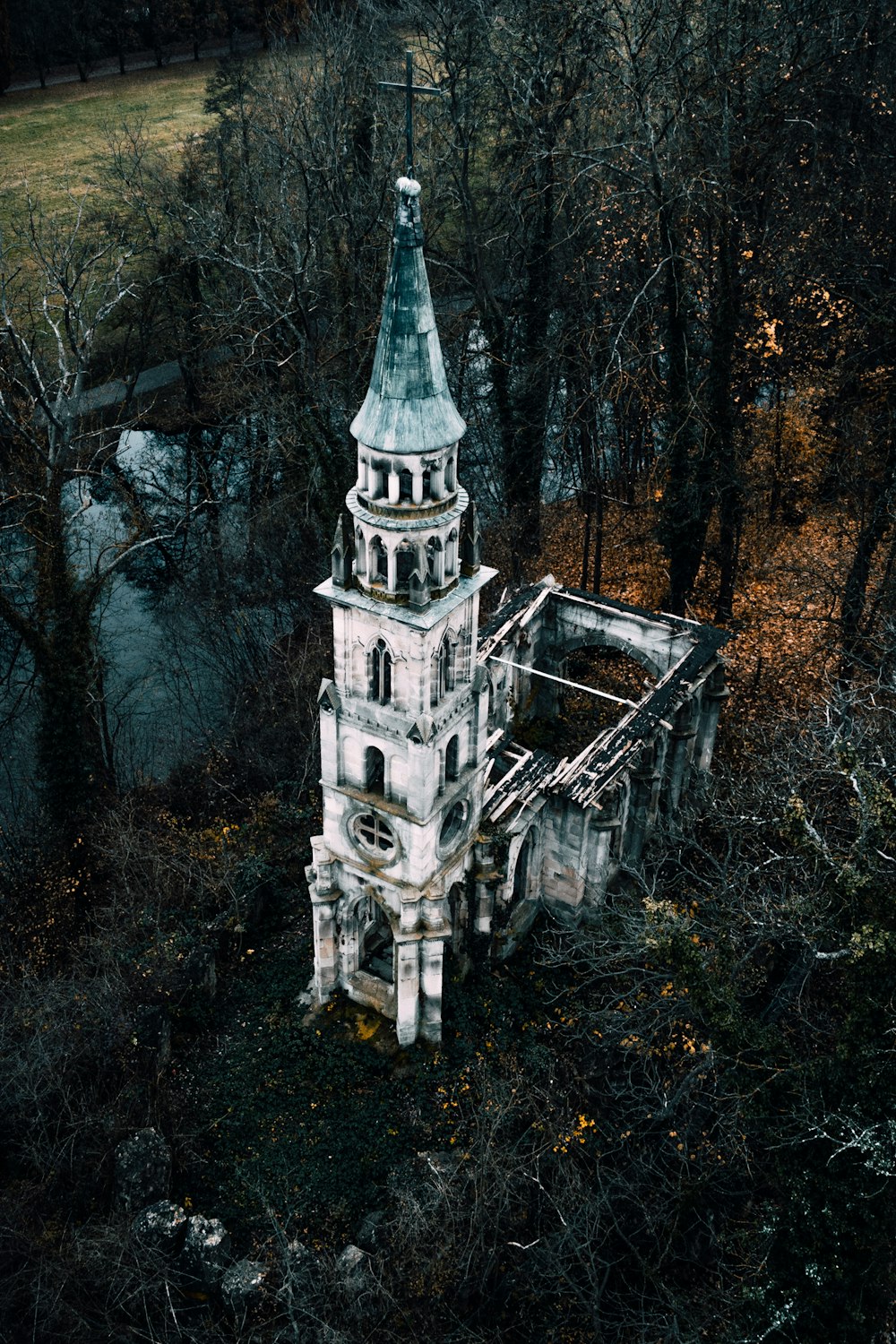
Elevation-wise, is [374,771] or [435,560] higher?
[435,560]

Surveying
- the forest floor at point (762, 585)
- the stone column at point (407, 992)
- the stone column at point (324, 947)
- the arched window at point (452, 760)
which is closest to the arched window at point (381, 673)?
the arched window at point (452, 760)

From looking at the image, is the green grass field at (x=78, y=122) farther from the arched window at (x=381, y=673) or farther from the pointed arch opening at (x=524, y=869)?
the pointed arch opening at (x=524, y=869)

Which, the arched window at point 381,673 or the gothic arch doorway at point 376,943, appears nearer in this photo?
the arched window at point 381,673

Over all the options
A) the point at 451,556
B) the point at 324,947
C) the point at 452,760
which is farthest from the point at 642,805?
the point at 451,556

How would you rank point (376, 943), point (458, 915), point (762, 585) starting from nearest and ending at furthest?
point (458, 915), point (376, 943), point (762, 585)

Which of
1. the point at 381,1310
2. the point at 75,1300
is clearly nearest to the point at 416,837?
the point at 381,1310

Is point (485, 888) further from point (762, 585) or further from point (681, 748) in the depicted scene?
point (762, 585)

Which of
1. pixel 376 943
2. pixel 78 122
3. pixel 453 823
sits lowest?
pixel 376 943
